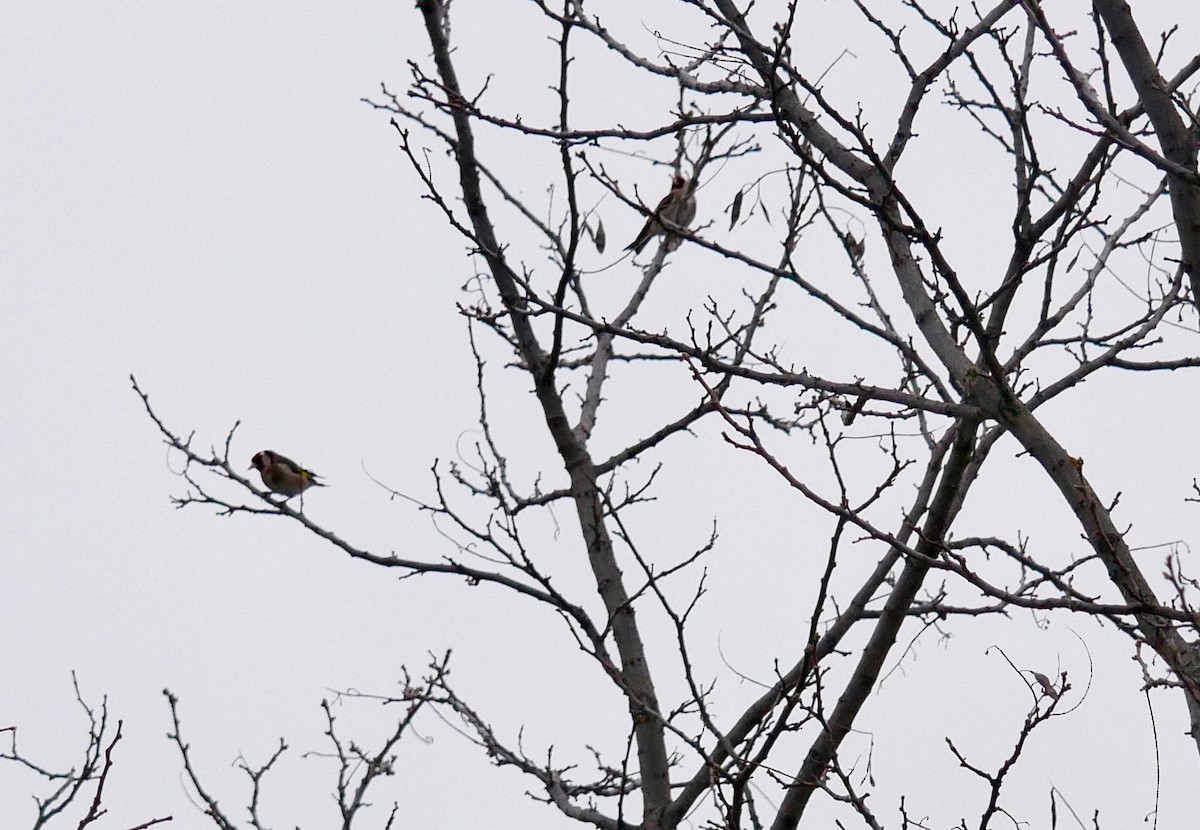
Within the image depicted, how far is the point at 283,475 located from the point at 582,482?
257 inches

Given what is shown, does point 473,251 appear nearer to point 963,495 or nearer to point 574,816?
point 963,495

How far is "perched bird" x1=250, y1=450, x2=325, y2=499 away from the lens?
11930mm

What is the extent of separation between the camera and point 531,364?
19.7 feet

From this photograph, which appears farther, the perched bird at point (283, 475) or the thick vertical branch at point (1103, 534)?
the perched bird at point (283, 475)

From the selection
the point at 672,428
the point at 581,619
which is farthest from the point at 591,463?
the point at 581,619

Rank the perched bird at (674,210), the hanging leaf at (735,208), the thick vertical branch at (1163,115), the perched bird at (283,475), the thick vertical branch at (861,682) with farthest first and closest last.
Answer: the perched bird at (283,475) → the perched bird at (674,210) → the hanging leaf at (735,208) → the thick vertical branch at (861,682) → the thick vertical branch at (1163,115)

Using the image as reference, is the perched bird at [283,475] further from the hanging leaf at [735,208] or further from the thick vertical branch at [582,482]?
A: the hanging leaf at [735,208]

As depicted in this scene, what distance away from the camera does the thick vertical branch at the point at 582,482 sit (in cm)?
548

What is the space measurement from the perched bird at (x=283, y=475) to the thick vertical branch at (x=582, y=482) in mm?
6206

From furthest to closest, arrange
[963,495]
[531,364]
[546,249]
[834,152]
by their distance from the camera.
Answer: [546,249]
[531,364]
[963,495]
[834,152]

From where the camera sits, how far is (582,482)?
6.02 meters

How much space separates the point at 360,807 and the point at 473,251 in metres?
2.84

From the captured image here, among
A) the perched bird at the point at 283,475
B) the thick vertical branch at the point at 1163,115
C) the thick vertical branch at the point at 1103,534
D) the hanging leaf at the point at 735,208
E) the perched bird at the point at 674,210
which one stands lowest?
the thick vertical branch at the point at 1103,534

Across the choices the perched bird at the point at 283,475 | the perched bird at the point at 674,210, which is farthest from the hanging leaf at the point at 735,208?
the perched bird at the point at 283,475
